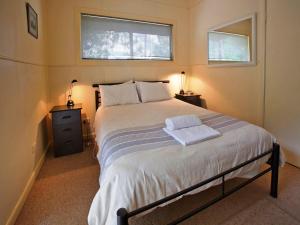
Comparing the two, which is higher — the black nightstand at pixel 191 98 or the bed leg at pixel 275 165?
the black nightstand at pixel 191 98

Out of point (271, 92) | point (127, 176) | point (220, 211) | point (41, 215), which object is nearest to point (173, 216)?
point (220, 211)

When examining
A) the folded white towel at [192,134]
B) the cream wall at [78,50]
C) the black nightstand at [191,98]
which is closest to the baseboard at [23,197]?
the cream wall at [78,50]

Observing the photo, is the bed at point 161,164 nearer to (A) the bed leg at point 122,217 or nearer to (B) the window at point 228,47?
(A) the bed leg at point 122,217

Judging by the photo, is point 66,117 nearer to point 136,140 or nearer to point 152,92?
point 152,92

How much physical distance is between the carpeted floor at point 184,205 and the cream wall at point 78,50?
1.55m

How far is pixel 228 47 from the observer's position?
10.5 ft

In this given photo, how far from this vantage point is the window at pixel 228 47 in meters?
2.92

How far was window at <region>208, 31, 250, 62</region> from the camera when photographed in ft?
9.57

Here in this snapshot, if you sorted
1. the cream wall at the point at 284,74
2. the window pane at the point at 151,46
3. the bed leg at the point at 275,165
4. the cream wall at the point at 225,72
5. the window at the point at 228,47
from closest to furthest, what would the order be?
1. the bed leg at the point at 275,165
2. the cream wall at the point at 284,74
3. the cream wall at the point at 225,72
4. the window at the point at 228,47
5. the window pane at the point at 151,46

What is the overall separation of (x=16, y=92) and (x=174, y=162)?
1.63 meters

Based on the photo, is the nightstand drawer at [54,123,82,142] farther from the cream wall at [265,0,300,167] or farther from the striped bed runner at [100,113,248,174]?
the cream wall at [265,0,300,167]

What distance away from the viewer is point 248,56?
286 centimetres

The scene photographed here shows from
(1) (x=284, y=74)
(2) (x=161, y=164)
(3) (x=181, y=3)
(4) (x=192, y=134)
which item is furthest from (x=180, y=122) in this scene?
(3) (x=181, y=3)

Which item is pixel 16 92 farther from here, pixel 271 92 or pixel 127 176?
pixel 271 92
